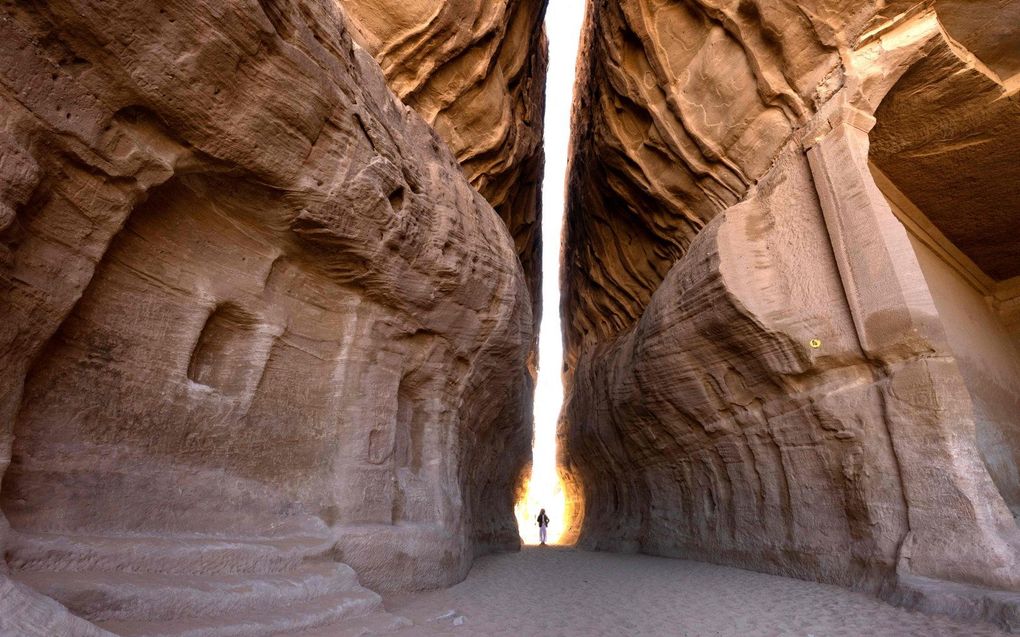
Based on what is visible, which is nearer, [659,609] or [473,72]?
[659,609]

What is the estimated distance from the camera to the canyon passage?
346 centimetres

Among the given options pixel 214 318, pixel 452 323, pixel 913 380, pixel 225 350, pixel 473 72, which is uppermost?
pixel 473 72

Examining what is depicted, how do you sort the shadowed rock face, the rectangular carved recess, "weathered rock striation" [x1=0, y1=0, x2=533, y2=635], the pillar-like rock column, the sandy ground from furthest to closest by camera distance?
the shadowed rock face < the pillar-like rock column < the rectangular carved recess < the sandy ground < "weathered rock striation" [x1=0, y1=0, x2=533, y2=635]

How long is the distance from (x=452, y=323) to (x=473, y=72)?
212 inches

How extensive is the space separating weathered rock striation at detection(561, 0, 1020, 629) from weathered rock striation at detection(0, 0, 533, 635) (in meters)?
4.50

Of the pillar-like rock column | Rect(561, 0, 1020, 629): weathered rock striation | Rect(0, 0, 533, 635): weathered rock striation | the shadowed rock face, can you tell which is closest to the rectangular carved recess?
Rect(0, 0, 533, 635): weathered rock striation

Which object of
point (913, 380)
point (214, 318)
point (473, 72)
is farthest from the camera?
point (473, 72)

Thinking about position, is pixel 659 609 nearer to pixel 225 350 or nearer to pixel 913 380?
pixel 913 380

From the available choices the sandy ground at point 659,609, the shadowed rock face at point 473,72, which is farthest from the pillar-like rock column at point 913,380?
the shadowed rock face at point 473,72

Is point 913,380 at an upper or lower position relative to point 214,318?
lower

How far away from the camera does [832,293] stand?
6805 mm

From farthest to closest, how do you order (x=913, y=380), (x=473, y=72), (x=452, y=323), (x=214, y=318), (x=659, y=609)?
(x=473, y=72)
(x=452, y=323)
(x=913, y=380)
(x=659, y=609)
(x=214, y=318)

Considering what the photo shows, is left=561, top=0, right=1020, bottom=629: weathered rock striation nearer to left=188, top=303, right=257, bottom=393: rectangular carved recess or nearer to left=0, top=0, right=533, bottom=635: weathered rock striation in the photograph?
left=0, top=0, right=533, bottom=635: weathered rock striation

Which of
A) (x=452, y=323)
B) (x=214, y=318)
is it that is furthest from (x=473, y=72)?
(x=214, y=318)
